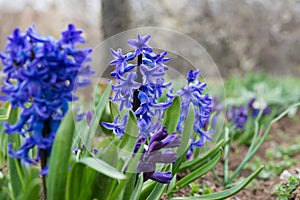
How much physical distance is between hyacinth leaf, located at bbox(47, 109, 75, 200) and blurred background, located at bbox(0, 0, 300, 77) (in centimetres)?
679

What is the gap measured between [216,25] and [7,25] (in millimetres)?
3726

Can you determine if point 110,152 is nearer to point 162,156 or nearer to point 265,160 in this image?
point 162,156

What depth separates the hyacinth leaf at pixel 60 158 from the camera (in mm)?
1222

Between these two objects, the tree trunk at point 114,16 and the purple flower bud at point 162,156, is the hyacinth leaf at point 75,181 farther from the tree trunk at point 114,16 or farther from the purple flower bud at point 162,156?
the tree trunk at point 114,16

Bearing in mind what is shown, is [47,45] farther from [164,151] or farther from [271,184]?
[271,184]

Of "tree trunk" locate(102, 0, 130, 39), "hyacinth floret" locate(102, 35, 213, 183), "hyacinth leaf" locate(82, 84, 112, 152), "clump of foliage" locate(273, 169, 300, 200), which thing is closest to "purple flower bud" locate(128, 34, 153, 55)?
"hyacinth floret" locate(102, 35, 213, 183)

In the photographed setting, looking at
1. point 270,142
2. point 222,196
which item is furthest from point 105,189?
point 270,142

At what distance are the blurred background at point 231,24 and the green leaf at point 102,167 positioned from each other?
6.80 meters

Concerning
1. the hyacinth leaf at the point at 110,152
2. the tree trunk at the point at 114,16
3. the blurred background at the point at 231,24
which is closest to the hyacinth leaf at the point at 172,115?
the hyacinth leaf at the point at 110,152

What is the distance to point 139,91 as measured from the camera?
155cm

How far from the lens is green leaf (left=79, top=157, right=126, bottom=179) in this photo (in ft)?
3.98

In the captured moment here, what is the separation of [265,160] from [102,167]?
2673 millimetres

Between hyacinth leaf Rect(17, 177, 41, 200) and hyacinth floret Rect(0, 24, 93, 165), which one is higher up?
hyacinth floret Rect(0, 24, 93, 165)

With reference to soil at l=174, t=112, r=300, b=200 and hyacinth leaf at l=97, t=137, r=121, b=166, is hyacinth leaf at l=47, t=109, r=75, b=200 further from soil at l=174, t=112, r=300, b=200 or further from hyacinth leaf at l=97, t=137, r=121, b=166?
soil at l=174, t=112, r=300, b=200
